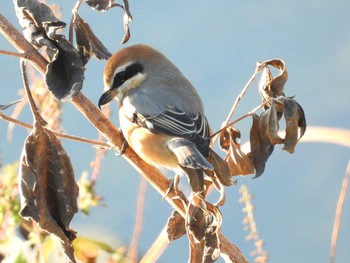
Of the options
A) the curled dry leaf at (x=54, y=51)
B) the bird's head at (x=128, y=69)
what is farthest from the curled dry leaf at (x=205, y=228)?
the bird's head at (x=128, y=69)

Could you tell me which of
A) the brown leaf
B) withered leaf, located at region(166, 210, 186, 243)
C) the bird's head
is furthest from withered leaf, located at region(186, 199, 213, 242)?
the bird's head

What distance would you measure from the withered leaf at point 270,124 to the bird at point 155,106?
218mm

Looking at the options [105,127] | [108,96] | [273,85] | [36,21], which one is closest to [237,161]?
[273,85]

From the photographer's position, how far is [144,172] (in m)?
1.43

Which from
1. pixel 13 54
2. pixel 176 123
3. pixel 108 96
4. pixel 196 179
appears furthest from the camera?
pixel 108 96

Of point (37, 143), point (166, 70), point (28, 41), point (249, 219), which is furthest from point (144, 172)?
point (166, 70)

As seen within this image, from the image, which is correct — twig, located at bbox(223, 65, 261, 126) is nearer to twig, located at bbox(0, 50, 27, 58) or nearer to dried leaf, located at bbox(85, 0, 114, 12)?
dried leaf, located at bbox(85, 0, 114, 12)

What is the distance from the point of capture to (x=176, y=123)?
183cm

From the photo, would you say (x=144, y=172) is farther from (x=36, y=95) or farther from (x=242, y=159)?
(x=36, y=95)

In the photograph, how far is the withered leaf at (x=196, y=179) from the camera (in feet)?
4.22

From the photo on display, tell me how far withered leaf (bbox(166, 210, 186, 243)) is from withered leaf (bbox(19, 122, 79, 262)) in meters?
0.23

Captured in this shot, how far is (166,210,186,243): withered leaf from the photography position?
1.42 metres

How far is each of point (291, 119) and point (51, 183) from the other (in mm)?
490

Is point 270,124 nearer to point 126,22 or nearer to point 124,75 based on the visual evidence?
point 126,22
